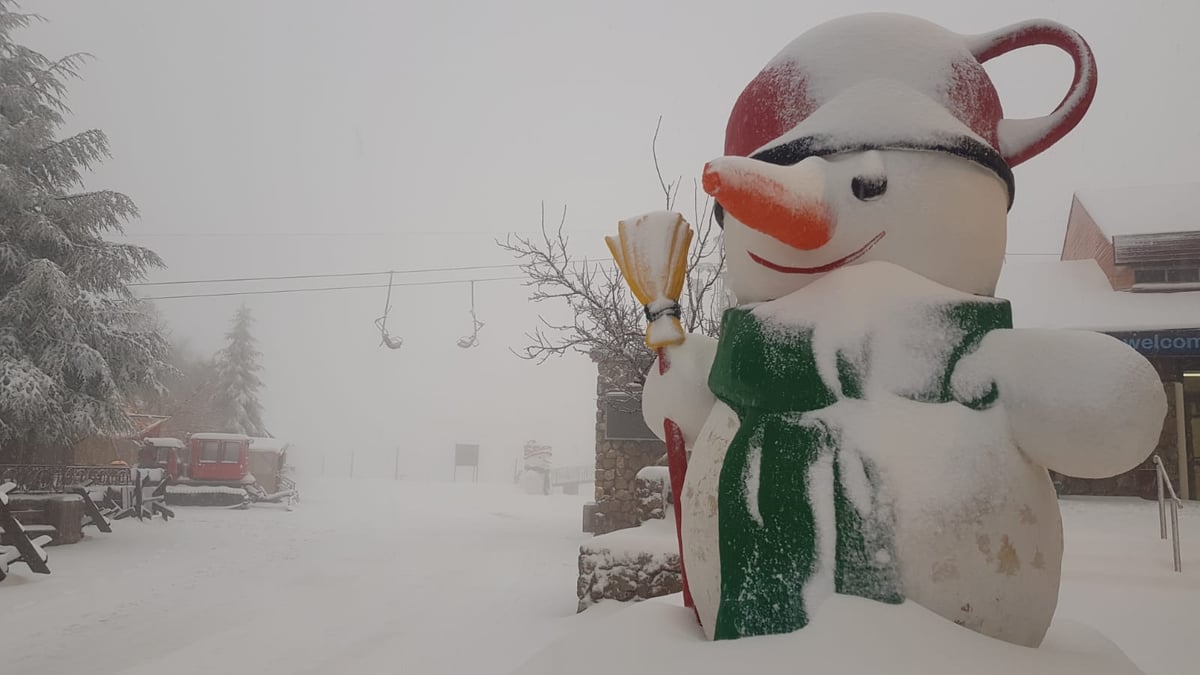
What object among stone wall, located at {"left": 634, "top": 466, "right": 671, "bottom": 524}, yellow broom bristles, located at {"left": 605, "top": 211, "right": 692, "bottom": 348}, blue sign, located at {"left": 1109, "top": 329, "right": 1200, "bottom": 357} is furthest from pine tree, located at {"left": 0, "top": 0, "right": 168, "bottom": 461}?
blue sign, located at {"left": 1109, "top": 329, "right": 1200, "bottom": 357}

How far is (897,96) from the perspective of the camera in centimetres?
186

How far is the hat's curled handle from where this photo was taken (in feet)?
6.51

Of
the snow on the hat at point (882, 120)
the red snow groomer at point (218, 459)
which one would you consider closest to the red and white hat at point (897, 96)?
the snow on the hat at point (882, 120)

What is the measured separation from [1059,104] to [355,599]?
7.33m

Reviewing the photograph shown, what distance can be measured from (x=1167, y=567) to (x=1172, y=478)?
5535 mm

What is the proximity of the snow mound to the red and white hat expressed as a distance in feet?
3.45

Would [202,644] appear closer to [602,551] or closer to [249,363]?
[602,551]

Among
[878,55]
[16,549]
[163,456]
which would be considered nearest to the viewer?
[878,55]

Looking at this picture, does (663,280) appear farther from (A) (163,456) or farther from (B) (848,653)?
(A) (163,456)

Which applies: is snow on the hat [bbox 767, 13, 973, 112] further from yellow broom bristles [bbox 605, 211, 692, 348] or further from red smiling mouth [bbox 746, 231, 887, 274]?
yellow broom bristles [bbox 605, 211, 692, 348]

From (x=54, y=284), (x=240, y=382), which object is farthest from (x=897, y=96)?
(x=240, y=382)

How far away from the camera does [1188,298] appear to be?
10.4m

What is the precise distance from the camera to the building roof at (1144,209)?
11.3 meters

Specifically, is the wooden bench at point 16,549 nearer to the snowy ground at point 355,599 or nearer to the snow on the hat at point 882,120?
the snowy ground at point 355,599
